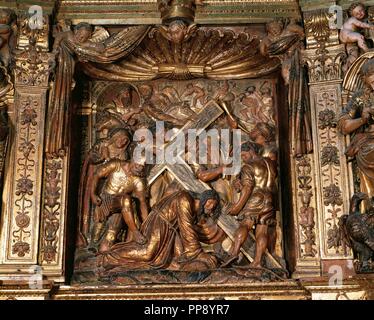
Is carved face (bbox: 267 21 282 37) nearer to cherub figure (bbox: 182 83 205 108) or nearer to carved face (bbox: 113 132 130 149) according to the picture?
cherub figure (bbox: 182 83 205 108)

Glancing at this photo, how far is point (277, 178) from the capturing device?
8000 mm

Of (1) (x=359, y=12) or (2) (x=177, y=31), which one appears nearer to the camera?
(1) (x=359, y=12)

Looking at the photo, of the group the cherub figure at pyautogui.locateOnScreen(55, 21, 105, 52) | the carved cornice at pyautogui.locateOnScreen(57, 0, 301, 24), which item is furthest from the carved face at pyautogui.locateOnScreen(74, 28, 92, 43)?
the carved cornice at pyautogui.locateOnScreen(57, 0, 301, 24)

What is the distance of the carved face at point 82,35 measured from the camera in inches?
314

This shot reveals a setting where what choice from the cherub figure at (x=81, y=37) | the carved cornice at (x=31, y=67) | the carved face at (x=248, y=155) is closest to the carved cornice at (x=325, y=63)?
the carved face at (x=248, y=155)

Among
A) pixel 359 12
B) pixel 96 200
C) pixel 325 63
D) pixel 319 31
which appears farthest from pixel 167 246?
pixel 359 12

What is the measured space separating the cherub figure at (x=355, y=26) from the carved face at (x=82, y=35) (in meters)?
2.81

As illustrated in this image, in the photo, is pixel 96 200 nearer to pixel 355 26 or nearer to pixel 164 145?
pixel 164 145

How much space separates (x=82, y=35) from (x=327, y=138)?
115 inches

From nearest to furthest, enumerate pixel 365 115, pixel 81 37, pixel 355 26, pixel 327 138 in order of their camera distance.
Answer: pixel 365 115, pixel 327 138, pixel 355 26, pixel 81 37

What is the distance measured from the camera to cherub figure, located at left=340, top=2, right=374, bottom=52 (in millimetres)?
7687

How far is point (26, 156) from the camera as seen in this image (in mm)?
7652

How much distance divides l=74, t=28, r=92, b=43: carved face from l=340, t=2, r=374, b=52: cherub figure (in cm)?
281
